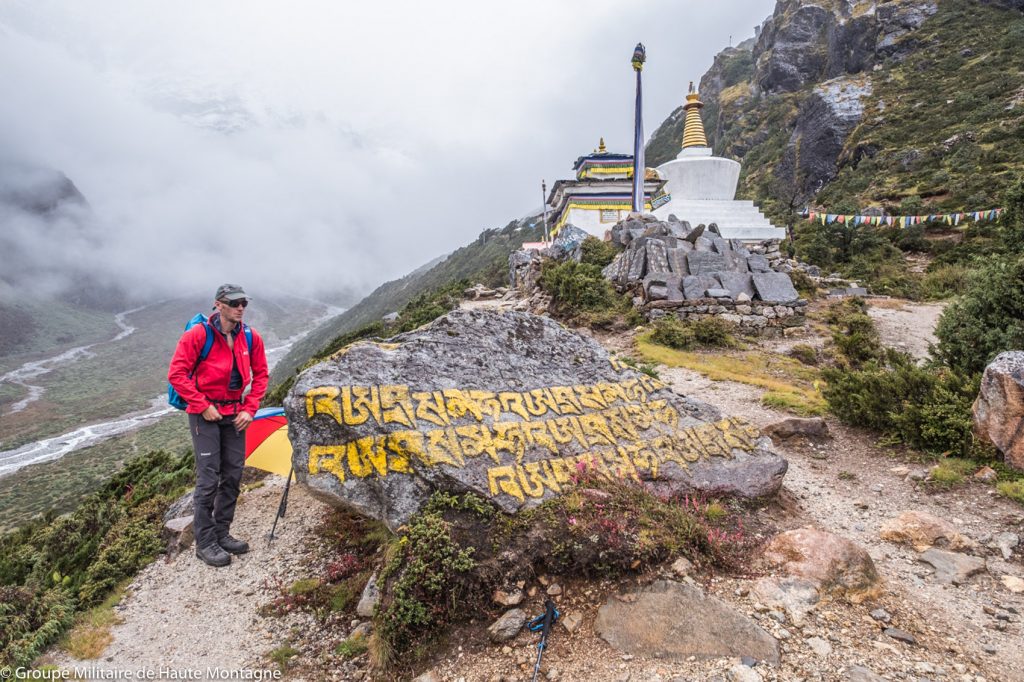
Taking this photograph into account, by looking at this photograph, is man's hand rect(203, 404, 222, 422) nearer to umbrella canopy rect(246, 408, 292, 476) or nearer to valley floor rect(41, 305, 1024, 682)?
umbrella canopy rect(246, 408, 292, 476)

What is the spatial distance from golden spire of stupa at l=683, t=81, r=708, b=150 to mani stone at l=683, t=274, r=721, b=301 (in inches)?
636

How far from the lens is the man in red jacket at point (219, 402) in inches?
162

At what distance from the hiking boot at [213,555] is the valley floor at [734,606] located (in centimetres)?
9

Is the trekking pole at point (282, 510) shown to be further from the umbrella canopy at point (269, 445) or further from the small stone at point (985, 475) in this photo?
the small stone at point (985, 475)

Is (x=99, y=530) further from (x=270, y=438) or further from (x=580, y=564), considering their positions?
(x=580, y=564)

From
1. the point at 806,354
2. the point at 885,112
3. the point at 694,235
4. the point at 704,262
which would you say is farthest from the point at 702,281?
the point at 885,112

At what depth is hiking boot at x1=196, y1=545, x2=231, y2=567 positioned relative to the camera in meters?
4.60

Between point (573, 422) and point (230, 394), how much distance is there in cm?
320

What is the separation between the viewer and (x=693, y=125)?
29047 mm

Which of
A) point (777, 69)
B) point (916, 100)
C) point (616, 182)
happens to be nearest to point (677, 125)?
point (777, 69)

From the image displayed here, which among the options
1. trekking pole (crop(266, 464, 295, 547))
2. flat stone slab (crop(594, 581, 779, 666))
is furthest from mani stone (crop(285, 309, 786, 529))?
trekking pole (crop(266, 464, 295, 547))

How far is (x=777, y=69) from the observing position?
74.8m

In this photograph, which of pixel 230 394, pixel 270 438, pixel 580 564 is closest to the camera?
pixel 580 564

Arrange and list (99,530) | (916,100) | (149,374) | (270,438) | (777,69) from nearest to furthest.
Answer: (270,438) → (99,530) → (149,374) → (916,100) → (777,69)
